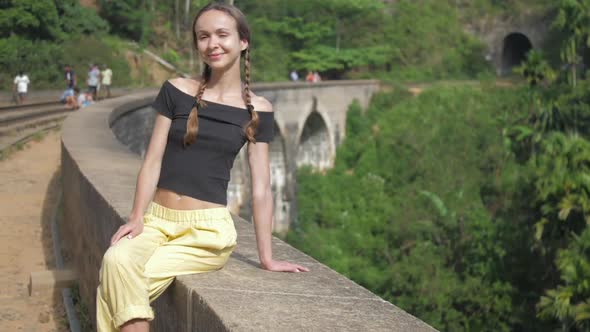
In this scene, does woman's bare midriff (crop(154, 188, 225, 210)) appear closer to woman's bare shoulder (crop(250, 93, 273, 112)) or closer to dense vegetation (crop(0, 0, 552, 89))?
woman's bare shoulder (crop(250, 93, 273, 112))

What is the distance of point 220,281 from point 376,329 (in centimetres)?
73

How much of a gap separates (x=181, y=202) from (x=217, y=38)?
61cm

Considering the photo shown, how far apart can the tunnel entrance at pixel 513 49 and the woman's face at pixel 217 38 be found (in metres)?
42.6

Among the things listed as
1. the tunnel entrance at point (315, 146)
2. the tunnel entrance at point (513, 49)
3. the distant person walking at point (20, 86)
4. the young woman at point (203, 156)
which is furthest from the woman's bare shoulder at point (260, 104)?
the tunnel entrance at point (513, 49)

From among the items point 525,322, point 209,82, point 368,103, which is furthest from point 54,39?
point 209,82

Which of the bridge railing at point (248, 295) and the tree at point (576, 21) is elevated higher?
the tree at point (576, 21)

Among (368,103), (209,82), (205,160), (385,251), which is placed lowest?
(385,251)

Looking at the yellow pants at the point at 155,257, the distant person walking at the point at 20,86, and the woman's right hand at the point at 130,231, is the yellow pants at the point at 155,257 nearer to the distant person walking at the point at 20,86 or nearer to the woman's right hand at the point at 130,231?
the woman's right hand at the point at 130,231

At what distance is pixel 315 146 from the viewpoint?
3381 cm

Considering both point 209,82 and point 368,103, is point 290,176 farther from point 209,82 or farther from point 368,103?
point 209,82

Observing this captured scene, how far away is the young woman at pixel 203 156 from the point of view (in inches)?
117

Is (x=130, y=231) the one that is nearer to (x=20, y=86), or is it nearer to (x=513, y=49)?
(x=20, y=86)

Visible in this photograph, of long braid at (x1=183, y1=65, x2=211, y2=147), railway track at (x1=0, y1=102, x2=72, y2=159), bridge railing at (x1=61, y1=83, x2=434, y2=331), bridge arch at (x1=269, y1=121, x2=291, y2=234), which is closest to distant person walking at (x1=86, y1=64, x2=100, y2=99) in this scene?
railway track at (x1=0, y1=102, x2=72, y2=159)

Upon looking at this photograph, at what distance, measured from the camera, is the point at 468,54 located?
4278 cm
